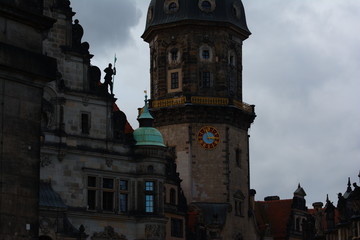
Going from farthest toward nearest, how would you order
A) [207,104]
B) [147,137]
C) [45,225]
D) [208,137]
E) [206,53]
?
[206,53], [208,137], [207,104], [147,137], [45,225]

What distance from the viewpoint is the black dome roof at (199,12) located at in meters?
77.8

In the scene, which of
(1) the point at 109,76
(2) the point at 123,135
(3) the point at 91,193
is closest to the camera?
(3) the point at 91,193

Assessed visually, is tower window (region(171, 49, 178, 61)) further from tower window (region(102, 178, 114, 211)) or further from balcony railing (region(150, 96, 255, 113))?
tower window (region(102, 178, 114, 211))

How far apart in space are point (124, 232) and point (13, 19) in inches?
1274

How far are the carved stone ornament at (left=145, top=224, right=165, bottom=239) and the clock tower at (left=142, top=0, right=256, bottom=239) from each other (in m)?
18.6

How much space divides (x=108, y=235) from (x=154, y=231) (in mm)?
2884

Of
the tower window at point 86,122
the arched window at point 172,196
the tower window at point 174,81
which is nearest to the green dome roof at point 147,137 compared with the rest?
the tower window at point 86,122

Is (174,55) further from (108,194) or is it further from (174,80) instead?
(108,194)

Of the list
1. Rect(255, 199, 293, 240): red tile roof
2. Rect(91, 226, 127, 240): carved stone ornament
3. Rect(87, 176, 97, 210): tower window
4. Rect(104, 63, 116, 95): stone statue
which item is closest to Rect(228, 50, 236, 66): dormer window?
Rect(255, 199, 293, 240): red tile roof

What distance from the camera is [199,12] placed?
7794 cm

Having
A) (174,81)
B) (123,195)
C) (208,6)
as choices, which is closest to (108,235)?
(123,195)

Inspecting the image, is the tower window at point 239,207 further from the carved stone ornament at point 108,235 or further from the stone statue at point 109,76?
the stone statue at point 109,76

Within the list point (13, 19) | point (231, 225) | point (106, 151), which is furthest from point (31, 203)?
point (231, 225)

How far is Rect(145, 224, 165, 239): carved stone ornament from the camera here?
181 ft
